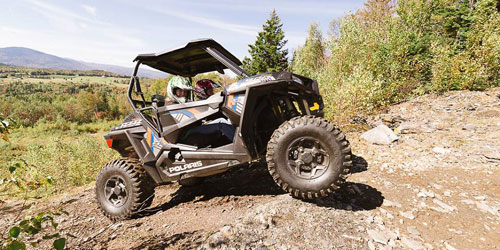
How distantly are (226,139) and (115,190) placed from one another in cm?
212

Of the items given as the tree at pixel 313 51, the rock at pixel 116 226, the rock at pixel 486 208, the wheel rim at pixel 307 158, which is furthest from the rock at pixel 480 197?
the tree at pixel 313 51

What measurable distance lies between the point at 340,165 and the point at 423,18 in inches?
863

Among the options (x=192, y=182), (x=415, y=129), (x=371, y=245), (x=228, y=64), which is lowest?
(x=192, y=182)

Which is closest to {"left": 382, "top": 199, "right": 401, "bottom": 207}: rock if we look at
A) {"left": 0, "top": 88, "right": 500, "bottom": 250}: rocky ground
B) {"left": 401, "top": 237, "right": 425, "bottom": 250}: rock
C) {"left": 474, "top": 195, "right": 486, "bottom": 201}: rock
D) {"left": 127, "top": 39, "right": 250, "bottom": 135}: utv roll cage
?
{"left": 0, "top": 88, "right": 500, "bottom": 250}: rocky ground

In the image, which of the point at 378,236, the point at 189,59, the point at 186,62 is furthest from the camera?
the point at 186,62

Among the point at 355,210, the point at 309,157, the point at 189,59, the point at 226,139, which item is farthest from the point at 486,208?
the point at 189,59

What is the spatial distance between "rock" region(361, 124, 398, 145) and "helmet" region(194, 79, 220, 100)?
442 cm

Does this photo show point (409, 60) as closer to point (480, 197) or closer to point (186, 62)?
point (480, 197)

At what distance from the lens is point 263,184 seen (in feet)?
14.2

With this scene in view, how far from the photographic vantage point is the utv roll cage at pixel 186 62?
3426 millimetres

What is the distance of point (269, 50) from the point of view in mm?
36250

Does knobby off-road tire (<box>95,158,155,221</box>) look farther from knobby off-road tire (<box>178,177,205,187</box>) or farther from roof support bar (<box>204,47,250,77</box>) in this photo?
roof support bar (<box>204,47,250,77</box>)

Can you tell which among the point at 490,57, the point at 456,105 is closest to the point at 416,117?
the point at 456,105

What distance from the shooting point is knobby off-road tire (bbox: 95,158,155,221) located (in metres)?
3.77
